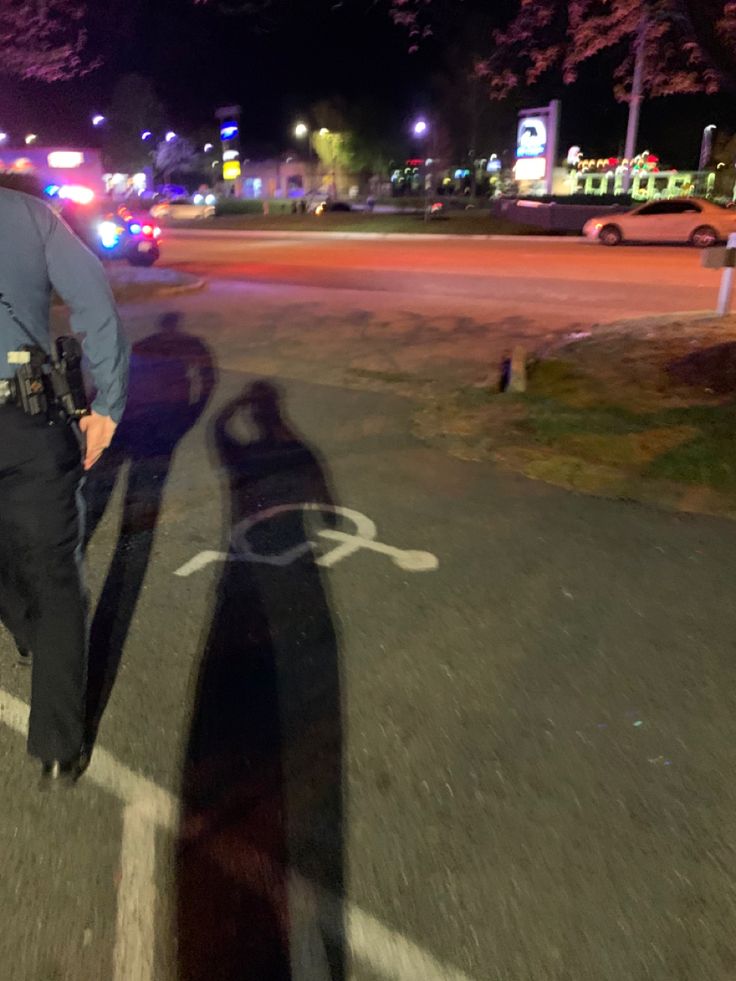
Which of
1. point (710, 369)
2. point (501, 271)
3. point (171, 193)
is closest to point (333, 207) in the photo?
point (171, 193)

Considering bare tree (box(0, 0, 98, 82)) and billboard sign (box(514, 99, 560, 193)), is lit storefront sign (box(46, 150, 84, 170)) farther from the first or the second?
billboard sign (box(514, 99, 560, 193))

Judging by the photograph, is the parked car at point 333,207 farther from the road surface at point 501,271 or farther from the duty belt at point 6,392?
the duty belt at point 6,392

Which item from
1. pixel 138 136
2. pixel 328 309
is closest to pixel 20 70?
pixel 328 309

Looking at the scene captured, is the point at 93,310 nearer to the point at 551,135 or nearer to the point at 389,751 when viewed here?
the point at 389,751

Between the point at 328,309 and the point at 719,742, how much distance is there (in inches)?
476

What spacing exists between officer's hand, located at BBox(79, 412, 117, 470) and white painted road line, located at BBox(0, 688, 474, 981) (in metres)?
1.27

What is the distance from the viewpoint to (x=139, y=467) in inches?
266

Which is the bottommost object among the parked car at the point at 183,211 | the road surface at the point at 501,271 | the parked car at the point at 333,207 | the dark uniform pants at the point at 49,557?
the parked car at the point at 183,211

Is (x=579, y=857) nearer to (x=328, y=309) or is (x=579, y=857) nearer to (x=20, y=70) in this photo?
(x=328, y=309)

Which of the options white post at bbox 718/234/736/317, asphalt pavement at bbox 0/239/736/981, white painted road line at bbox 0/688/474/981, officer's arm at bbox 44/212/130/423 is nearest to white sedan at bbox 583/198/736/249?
white post at bbox 718/234/736/317

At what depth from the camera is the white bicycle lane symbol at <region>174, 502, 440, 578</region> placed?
4.98 m

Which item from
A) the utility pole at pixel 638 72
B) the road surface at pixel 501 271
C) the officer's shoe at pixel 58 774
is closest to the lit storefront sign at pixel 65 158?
the road surface at pixel 501 271

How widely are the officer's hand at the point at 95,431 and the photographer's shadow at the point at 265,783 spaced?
1.15 meters

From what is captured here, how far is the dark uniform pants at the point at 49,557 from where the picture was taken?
117 inches
